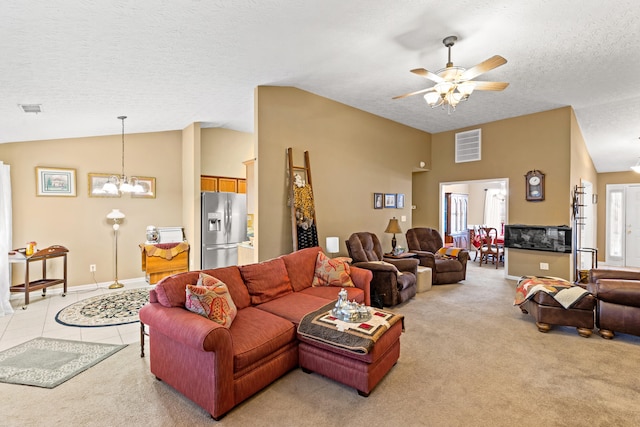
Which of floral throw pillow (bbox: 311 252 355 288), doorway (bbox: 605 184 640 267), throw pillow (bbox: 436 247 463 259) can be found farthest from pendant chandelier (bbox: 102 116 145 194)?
→ doorway (bbox: 605 184 640 267)

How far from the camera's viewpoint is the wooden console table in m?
4.28

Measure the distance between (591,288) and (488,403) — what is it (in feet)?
7.06

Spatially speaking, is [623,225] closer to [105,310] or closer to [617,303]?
[617,303]

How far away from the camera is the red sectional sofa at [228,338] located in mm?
2000

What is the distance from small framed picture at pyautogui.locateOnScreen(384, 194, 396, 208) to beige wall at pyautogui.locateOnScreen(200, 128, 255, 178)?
284 cm

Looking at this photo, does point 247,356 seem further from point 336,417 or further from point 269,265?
point 269,265

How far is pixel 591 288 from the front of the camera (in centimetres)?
333

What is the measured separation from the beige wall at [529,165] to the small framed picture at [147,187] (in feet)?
20.5

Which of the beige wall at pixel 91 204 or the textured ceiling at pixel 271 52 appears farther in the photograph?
the beige wall at pixel 91 204

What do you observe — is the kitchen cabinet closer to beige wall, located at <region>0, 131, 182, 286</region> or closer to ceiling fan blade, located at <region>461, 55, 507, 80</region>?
beige wall, located at <region>0, 131, 182, 286</region>

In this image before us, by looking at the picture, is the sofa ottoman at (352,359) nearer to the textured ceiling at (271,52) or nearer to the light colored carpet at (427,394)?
the light colored carpet at (427,394)

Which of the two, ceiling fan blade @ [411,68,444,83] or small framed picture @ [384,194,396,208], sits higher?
ceiling fan blade @ [411,68,444,83]

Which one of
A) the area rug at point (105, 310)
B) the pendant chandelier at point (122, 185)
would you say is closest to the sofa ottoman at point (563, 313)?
the area rug at point (105, 310)

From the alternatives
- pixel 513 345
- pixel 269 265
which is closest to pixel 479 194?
pixel 513 345
